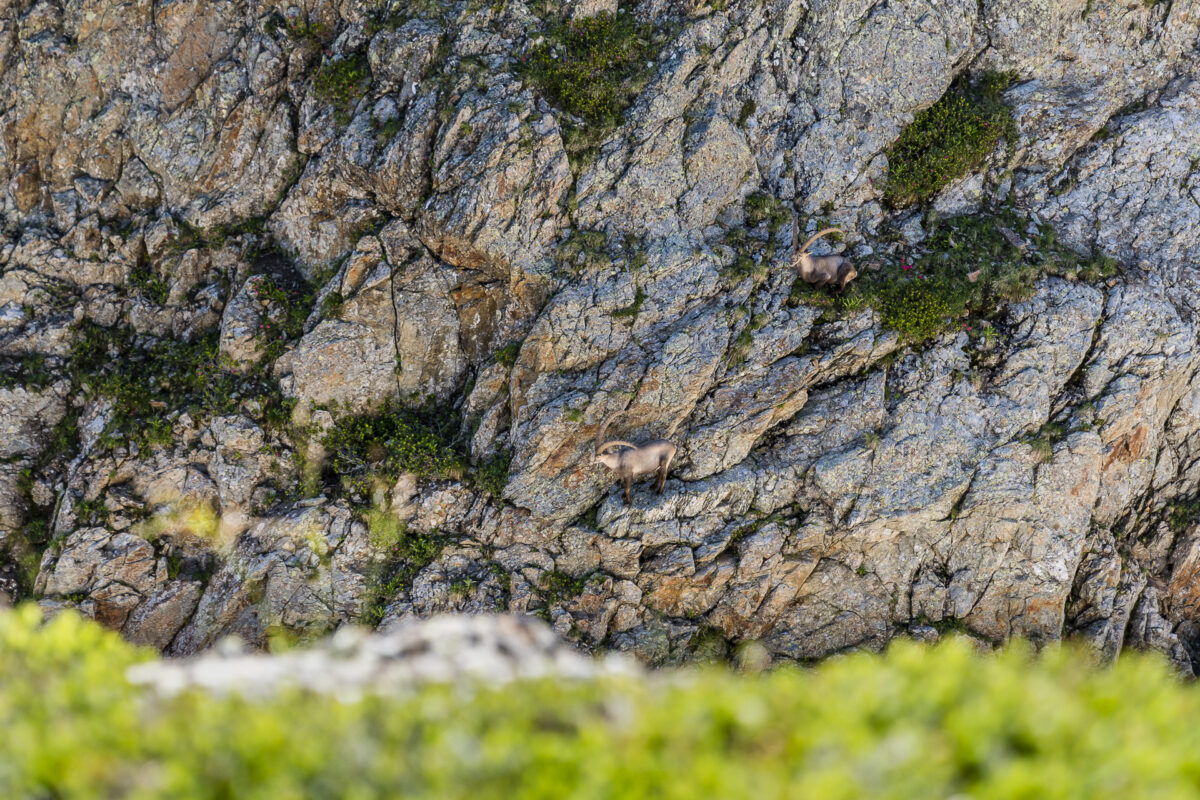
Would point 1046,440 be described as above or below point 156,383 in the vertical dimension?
above

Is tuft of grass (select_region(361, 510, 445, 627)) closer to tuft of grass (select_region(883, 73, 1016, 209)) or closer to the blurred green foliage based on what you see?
the blurred green foliage

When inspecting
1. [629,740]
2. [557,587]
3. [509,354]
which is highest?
[509,354]

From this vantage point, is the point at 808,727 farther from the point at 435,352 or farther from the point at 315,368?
the point at 315,368

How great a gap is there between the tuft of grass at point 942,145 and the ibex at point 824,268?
253cm

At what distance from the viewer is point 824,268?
579 inches

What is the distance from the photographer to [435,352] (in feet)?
52.8

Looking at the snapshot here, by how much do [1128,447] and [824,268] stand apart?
25.6 ft

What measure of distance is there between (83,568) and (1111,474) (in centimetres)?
2287

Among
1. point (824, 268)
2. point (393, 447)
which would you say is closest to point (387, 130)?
point (393, 447)

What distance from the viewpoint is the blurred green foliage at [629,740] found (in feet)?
15.6

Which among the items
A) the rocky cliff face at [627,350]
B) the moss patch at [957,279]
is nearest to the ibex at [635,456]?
the rocky cliff face at [627,350]

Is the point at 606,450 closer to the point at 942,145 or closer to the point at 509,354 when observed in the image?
the point at 509,354

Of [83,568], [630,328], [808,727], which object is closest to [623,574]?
[630,328]

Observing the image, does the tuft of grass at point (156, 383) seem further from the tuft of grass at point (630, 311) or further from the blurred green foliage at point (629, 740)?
the blurred green foliage at point (629, 740)
